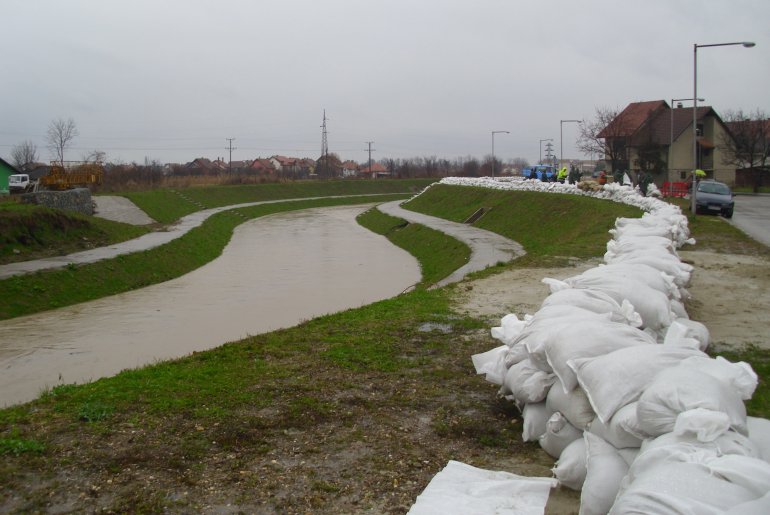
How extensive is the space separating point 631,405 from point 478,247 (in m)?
17.9

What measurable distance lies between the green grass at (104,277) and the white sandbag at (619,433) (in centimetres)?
1290

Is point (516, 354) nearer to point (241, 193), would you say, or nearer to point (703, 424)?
point (703, 424)

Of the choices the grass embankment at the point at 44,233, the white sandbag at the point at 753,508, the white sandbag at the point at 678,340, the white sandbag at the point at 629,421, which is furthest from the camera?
the grass embankment at the point at 44,233

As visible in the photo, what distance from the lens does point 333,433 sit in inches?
196

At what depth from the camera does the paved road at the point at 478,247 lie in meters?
16.5

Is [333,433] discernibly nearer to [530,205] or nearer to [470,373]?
[470,373]

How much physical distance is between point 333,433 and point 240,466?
2.55 feet

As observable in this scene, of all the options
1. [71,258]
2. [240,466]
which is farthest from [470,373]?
[71,258]

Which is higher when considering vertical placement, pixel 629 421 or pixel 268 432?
pixel 629 421

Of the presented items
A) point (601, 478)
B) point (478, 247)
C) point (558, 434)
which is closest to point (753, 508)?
point (601, 478)

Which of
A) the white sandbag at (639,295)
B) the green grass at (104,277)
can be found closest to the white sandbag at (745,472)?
the white sandbag at (639,295)

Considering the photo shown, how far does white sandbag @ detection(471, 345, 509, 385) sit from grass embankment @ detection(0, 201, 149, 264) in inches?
583

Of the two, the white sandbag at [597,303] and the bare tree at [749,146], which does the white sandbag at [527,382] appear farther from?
the bare tree at [749,146]

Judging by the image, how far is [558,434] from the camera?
443 centimetres
